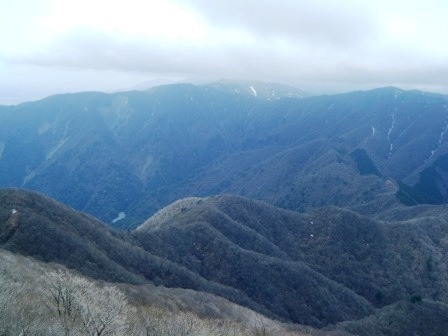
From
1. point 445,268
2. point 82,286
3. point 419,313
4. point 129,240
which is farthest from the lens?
point 445,268

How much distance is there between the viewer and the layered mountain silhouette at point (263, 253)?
80.6 m

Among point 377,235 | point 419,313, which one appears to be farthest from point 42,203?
point 377,235

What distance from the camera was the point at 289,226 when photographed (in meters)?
132

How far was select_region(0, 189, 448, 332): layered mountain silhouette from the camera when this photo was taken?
264 ft

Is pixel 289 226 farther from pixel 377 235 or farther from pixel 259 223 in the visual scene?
pixel 377 235

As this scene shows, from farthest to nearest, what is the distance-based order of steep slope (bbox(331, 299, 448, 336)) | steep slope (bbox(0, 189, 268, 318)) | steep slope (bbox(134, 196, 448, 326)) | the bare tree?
steep slope (bbox(134, 196, 448, 326)) → steep slope (bbox(331, 299, 448, 336)) → steep slope (bbox(0, 189, 268, 318)) → the bare tree

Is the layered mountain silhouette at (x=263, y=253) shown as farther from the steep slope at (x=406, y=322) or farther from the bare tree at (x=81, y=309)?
the bare tree at (x=81, y=309)

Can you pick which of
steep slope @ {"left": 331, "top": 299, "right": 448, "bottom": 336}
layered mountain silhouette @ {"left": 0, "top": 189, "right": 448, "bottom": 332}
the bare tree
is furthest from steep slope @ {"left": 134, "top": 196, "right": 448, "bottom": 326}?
the bare tree

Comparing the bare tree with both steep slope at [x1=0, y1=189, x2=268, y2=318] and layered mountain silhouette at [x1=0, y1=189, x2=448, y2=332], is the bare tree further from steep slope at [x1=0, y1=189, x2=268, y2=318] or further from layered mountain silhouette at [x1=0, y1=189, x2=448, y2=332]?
layered mountain silhouette at [x1=0, y1=189, x2=448, y2=332]

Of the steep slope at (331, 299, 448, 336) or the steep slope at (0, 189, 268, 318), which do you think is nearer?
the steep slope at (0, 189, 268, 318)

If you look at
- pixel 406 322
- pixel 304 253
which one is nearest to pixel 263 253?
pixel 304 253

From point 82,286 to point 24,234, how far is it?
46379mm

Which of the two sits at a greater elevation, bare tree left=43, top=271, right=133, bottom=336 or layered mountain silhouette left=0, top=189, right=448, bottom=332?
bare tree left=43, top=271, right=133, bottom=336

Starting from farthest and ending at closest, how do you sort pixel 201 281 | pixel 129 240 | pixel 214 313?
pixel 129 240 → pixel 201 281 → pixel 214 313
